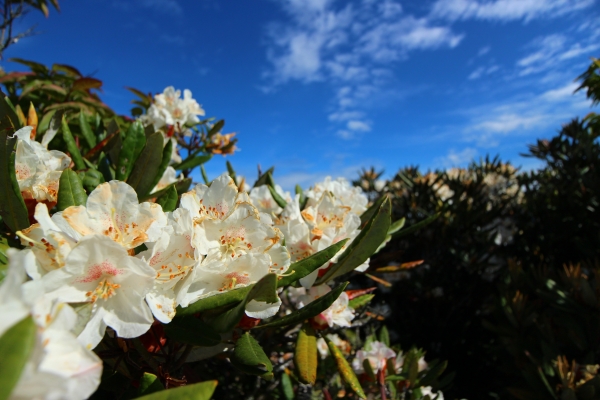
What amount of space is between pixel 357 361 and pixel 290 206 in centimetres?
122

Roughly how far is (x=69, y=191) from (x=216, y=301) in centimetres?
40

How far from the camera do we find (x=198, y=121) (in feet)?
8.62

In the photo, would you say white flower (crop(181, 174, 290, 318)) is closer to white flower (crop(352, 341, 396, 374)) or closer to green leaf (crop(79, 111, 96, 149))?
green leaf (crop(79, 111, 96, 149))

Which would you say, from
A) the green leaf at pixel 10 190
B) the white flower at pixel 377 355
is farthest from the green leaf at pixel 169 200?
the white flower at pixel 377 355

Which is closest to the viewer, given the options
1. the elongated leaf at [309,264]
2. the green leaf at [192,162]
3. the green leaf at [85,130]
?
the elongated leaf at [309,264]

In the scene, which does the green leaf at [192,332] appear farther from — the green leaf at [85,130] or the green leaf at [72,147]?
the green leaf at [85,130]

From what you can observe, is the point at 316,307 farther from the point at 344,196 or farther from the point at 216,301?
the point at 344,196

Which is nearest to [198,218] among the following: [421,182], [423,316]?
[421,182]

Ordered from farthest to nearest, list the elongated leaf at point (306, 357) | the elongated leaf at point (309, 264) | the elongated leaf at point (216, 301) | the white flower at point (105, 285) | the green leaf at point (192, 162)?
the green leaf at point (192, 162), the elongated leaf at point (306, 357), the elongated leaf at point (309, 264), the elongated leaf at point (216, 301), the white flower at point (105, 285)

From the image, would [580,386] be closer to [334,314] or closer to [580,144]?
[334,314]

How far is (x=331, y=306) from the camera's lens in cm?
125

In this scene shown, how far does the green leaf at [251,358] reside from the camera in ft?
2.57

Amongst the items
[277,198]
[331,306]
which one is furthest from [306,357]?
[277,198]

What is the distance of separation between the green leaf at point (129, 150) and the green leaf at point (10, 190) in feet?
1.41
